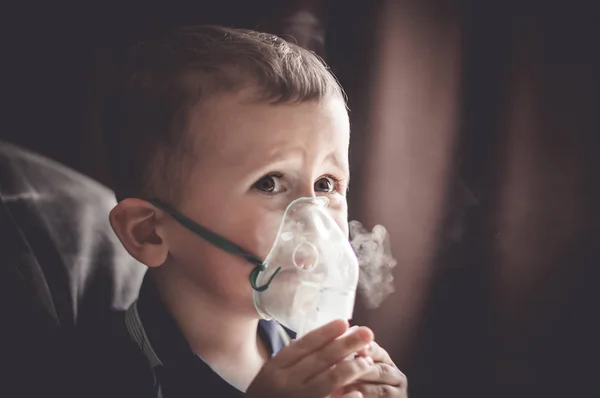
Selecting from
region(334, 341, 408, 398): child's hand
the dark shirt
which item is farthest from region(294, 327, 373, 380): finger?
the dark shirt

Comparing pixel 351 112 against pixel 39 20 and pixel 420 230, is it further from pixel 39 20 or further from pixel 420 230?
pixel 39 20

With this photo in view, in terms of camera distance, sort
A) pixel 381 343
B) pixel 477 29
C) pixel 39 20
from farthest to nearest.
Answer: pixel 381 343
pixel 477 29
pixel 39 20

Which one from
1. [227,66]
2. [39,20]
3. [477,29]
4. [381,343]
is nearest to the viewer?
[227,66]

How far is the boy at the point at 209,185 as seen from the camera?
927 mm

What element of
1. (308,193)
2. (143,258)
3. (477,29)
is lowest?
(143,258)

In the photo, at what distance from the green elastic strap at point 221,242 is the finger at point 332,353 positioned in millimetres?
153

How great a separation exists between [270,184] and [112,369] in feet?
1.23

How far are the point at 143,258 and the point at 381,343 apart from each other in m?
0.54

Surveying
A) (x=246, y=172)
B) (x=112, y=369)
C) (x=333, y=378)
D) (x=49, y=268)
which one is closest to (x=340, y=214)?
(x=246, y=172)

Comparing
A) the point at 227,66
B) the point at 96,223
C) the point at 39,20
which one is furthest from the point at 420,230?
the point at 39,20

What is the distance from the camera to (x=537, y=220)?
4.01ft

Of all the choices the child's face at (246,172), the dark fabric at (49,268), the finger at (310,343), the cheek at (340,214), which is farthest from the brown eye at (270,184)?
the dark fabric at (49,268)

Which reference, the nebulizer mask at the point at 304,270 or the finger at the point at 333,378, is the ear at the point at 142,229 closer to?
the nebulizer mask at the point at 304,270

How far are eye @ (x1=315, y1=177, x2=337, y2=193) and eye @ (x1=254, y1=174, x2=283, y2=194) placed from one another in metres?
0.08
